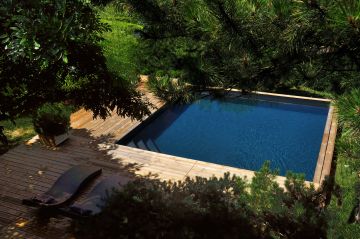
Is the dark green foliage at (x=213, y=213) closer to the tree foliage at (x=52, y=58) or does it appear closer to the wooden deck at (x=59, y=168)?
the wooden deck at (x=59, y=168)

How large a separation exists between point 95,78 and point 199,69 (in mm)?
1763

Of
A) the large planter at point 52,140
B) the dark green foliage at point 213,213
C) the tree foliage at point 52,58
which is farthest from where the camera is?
the large planter at point 52,140

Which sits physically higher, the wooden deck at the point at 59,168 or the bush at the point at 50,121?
the bush at the point at 50,121

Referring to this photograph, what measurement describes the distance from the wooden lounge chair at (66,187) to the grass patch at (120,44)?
621cm

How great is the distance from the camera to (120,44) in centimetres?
1677

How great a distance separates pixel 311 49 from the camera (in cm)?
464

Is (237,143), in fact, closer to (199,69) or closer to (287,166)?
(287,166)

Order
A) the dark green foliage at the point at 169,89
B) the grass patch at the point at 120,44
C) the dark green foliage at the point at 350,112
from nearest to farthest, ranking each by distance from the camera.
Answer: the dark green foliage at the point at 350,112
the dark green foliage at the point at 169,89
the grass patch at the point at 120,44

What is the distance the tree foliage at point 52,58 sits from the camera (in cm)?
370

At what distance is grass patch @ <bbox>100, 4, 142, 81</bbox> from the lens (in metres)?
16.3

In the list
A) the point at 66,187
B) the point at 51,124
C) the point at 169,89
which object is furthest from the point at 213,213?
the point at 51,124

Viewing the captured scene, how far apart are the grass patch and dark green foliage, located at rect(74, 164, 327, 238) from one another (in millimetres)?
9153

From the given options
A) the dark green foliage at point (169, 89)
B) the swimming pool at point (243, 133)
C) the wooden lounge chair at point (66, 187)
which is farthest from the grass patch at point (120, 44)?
the dark green foliage at point (169, 89)

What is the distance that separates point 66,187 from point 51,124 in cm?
330
